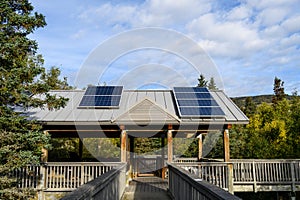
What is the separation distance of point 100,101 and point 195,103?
460 cm

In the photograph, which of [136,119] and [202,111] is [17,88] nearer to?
[136,119]

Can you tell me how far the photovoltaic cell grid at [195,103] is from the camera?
484 inches

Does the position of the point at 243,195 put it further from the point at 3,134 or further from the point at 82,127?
the point at 3,134

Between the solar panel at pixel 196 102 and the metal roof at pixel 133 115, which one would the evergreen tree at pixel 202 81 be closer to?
the metal roof at pixel 133 115

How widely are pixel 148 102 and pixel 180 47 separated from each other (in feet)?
35.4

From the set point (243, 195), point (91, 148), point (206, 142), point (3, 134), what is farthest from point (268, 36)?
point (3, 134)

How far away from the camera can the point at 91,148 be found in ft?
74.7

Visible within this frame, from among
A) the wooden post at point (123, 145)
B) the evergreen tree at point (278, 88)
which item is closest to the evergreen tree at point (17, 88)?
the wooden post at point (123, 145)

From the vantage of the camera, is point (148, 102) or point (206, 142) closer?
point (148, 102)

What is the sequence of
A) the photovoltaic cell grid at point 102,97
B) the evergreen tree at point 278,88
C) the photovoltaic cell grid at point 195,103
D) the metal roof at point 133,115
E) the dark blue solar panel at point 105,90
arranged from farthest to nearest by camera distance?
the evergreen tree at point 278,88, the dark blue solar panel at point 105,90, the photovoltaic cell grid at point 102,97, the photovoltaic cell grid at point 195,103, the metal roof at point 133,115

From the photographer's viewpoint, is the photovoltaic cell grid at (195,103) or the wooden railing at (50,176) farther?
the photovoltaic cell grid at (195,103)

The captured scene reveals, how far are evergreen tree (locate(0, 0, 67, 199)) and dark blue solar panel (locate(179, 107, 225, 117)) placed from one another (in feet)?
18.0

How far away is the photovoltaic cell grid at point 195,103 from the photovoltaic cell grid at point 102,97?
9.88 feet

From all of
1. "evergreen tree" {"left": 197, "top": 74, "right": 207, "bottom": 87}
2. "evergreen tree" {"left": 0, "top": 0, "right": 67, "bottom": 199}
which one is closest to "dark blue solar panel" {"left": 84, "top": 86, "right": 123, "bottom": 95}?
"evergreen tree" {"left": 0, "top": 0, "right": 67, "bottom": 199}
